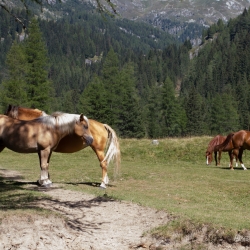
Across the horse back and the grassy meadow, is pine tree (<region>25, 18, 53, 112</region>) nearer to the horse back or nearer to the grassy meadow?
the grassy meadow

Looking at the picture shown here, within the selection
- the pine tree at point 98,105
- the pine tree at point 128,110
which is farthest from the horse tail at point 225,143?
the pine tree at point 128,110

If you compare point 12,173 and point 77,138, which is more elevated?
point 77,138

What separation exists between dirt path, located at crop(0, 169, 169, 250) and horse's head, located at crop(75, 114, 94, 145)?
2289mm

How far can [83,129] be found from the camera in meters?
11.8

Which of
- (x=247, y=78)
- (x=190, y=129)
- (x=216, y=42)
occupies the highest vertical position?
(x=216, y=42)

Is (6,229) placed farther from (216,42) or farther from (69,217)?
(216,42)

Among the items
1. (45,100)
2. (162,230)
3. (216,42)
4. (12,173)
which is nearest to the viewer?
(162,230)

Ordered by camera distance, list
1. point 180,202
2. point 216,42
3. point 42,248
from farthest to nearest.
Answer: point 216,42
point 180,202
point 42,248

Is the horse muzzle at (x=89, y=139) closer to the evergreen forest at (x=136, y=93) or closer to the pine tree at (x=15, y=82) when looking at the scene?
the evergreen forest at (x=136, y=93)

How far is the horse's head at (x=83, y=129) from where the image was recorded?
461 inches

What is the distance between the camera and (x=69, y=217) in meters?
8.69

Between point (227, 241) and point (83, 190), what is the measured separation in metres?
5.68

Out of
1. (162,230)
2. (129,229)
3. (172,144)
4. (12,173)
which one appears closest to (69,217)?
(129,229)

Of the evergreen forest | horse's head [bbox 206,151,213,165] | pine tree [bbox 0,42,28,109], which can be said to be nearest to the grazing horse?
horse's head [bbox 206,151,213,165]
